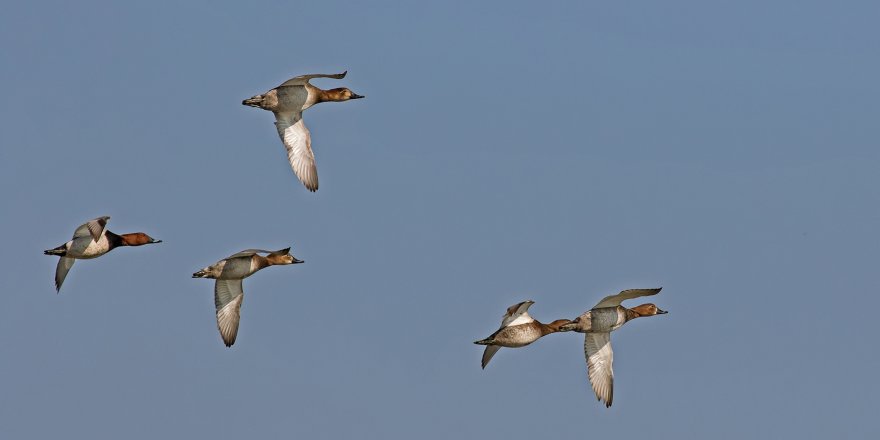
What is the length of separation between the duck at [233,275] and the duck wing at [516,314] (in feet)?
18.0

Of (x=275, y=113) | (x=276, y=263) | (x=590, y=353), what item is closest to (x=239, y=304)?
(x=276, y=263)

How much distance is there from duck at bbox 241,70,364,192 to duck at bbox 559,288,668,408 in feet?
24.5

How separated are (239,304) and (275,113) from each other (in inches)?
209

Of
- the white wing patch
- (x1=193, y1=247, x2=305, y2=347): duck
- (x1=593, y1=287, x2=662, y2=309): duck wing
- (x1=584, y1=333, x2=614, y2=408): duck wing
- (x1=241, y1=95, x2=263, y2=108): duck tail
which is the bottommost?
(x1=584, y1=333, x2=614, y2=408): duck wing

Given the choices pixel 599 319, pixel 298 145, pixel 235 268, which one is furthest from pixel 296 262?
pixel 599 319

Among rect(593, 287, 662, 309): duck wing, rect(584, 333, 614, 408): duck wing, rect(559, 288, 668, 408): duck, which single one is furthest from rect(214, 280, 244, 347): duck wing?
rect(593, 287, 662, 309): duck wing

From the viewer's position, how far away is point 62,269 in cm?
5050

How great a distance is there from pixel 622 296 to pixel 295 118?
9.21 meters

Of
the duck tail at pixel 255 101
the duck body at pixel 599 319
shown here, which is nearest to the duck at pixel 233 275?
the duck tail at pixel 255 101

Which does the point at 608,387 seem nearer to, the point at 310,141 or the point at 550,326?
the point at 550,326

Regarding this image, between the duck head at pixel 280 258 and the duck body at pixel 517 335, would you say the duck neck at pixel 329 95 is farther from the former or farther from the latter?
the duck body at pixel 517 335

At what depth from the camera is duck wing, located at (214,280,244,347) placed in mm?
49906

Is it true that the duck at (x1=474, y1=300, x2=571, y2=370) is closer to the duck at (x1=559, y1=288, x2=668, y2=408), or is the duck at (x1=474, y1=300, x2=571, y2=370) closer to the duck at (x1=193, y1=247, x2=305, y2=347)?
the duck at (x1=559, y1=288, x2=668, y2=408)

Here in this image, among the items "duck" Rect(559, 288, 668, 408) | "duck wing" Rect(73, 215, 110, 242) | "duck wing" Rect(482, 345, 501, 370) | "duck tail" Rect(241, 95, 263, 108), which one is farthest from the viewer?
"duck wing" Rect(482, 345, 501, 370)
